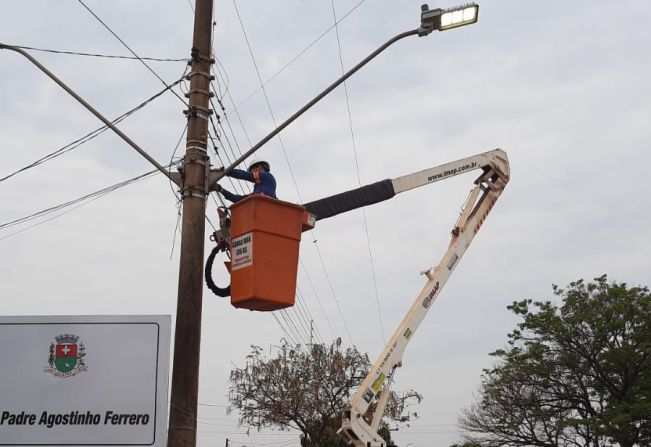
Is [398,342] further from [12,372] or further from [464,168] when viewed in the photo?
[12,372]

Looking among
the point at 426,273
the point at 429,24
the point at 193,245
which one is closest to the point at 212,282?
the point at 193,245

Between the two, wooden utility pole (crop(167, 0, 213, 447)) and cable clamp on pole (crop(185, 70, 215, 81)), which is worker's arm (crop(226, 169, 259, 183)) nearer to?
wooden utility pole (crop(167, 0, 213, 447))

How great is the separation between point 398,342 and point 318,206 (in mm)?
4624

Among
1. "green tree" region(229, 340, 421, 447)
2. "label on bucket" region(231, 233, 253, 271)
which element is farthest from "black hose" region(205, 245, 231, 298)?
"green tree" region(229, 340, 421, 447)

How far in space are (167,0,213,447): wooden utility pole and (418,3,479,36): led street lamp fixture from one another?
248 cm

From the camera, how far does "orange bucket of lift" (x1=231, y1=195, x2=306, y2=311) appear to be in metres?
7.23

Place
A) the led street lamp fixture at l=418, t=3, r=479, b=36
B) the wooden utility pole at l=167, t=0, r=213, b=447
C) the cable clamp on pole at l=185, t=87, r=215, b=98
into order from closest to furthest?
1. the wooden utility pole at l=167, t=0, r=213, b=447
2. the cable clamp on pole at l=185, t=87, r=215, b=98
3. the led street lamp fixture at l=418, t=3, r=479, b=36

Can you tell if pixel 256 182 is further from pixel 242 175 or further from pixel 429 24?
pixel 429 24

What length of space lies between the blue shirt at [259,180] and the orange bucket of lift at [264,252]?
590 millimetres

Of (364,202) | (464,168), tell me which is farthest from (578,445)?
(364,202)

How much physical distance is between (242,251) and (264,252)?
10.3 inches

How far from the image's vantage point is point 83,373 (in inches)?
255

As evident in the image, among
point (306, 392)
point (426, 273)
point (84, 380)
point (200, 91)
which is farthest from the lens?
point (306, 392)

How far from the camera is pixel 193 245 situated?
290 inches
